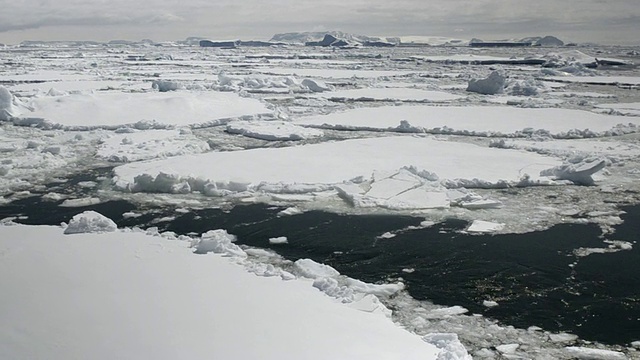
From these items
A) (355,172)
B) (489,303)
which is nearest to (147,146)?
(355,172)

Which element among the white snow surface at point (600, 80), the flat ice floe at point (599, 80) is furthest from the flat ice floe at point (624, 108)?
the white snow surface at point (600, 80)

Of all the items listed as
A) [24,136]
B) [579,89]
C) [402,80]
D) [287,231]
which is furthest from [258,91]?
[287,231]

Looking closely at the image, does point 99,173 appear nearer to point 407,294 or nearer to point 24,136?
point 24,136

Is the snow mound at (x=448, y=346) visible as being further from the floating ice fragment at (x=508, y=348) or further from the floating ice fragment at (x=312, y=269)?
the floating ice fragment at (x=312, y=269)

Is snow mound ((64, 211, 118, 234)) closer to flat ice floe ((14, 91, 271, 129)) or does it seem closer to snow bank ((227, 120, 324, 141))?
snow bank ((227, 120, 324, 141))

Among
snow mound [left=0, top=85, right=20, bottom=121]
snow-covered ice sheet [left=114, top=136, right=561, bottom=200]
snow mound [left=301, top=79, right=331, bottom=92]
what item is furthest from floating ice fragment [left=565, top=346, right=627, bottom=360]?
snow mound [left=301, top=79, right=331, bottom=92]

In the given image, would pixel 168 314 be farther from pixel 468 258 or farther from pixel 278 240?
pixel 468 258
